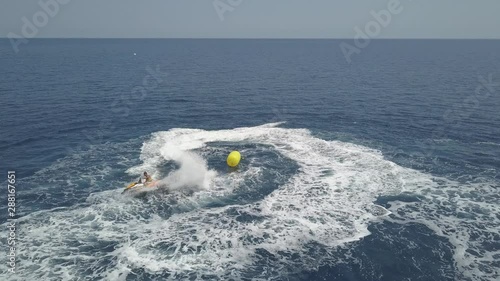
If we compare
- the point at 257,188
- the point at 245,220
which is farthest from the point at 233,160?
the point at 245,220

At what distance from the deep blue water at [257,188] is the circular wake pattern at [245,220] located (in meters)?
0.17

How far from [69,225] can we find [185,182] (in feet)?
46.0

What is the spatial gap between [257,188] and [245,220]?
730 centimetres

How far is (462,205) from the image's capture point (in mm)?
39938

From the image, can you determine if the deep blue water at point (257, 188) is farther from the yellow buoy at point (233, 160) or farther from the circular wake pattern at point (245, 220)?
the yellow buoy at point (233, 160)

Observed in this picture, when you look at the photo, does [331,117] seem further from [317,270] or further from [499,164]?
[317,270]

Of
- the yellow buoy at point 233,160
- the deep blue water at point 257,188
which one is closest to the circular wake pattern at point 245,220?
the deep blue water at point 257,188

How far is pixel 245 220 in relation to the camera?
1473 inches

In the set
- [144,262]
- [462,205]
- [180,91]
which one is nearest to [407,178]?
[462,205]

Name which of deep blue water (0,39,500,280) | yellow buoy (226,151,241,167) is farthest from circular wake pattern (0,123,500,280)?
yellow buoy (226,151,241,167)

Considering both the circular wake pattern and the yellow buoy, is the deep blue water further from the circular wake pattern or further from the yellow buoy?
the yellow buoy

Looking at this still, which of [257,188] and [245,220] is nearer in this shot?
[245,220]

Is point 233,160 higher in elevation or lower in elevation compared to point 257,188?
higher

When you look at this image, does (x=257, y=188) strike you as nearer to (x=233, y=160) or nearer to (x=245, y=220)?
(x=233, y=160)
